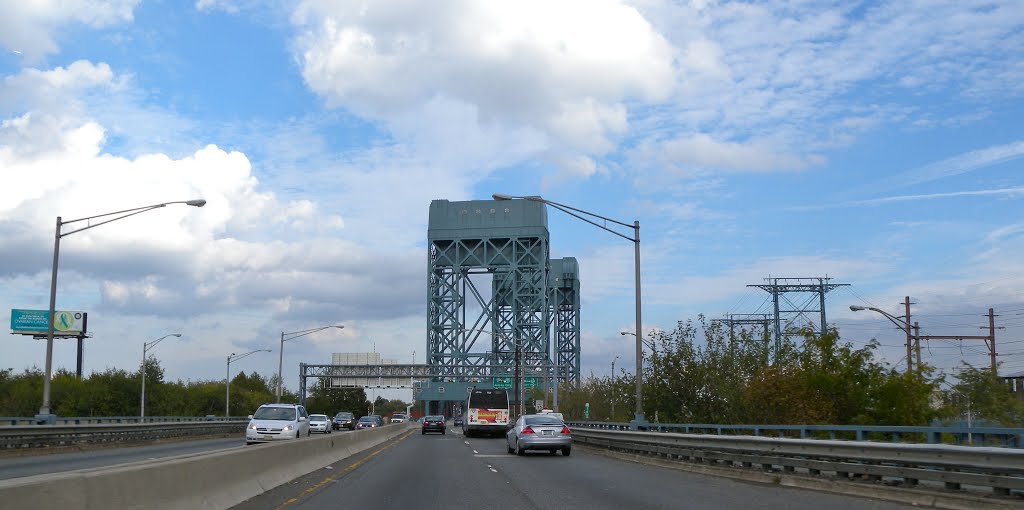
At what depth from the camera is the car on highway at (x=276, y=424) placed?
32031 mm

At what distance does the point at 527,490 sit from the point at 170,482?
853 cm

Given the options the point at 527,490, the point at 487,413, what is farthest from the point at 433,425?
the point at 527,490

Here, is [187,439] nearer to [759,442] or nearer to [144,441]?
[144,441]

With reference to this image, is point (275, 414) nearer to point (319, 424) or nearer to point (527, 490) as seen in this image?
point (527, 490)

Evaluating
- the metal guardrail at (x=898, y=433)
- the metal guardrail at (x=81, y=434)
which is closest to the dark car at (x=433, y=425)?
the metal guardrail at (x=81, y=434)

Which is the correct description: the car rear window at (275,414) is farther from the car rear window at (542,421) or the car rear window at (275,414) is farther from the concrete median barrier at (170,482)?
the concrete median barrier at (170,482)

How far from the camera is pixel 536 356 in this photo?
121m

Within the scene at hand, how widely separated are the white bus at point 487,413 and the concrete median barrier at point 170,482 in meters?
34.8

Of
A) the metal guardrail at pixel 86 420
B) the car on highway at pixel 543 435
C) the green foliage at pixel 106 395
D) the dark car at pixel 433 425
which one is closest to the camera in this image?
the car on highway at pixel 543 435

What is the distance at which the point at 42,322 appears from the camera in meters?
110

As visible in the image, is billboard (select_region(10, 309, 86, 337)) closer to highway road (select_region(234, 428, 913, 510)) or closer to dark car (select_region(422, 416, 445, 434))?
dark car (select_region(422, 416, 445, 434))

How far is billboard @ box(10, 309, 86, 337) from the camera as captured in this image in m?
110

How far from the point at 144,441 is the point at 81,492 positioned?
37.8 meters

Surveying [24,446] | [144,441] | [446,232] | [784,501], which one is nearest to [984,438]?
[784,501]
